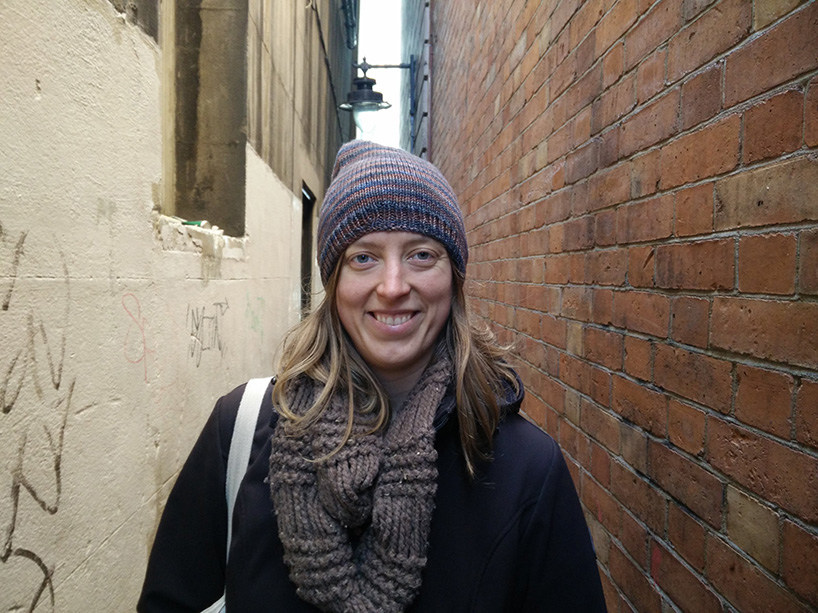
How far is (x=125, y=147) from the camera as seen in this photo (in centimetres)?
202

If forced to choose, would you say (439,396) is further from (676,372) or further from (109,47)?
(109,47)

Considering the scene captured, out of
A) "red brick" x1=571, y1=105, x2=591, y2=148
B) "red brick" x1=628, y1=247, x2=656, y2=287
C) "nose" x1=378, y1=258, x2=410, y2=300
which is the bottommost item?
"nose" x1=378, y1=258, x2=410, y2=300

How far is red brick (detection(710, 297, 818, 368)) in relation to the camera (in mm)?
1094

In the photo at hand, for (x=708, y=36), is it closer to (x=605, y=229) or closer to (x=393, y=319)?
(x=605, y=229)

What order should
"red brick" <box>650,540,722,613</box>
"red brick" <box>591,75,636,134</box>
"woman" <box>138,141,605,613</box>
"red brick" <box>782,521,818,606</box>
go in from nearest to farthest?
"red brick" <box>782,521,818,606</box> < "woman" <box>138,141,605,613</box> < "red brick" <box>650,540,722,613</box> < "red brick" <box>591,75,636,134</box>

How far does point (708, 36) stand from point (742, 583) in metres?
1.24

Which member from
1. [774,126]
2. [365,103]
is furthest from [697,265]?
[365,103]

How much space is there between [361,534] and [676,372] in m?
0.89

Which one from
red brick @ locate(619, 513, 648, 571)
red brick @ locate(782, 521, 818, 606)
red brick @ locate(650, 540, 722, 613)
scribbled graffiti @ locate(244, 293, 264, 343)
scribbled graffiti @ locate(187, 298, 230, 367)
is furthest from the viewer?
scribbled graffiti @ locate(244, 293, 264, 343)

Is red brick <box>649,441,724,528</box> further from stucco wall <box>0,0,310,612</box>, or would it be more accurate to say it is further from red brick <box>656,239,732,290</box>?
stucco wall <box>0,0,310,612</box>

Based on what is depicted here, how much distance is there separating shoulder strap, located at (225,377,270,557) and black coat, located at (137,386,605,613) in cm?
1

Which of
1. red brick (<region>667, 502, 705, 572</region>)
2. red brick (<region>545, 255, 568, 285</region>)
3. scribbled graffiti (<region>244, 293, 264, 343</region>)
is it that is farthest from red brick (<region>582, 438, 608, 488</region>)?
scribbled graffiti (<region>244, 293, 264, 343</region>)

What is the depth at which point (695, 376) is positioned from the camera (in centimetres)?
147

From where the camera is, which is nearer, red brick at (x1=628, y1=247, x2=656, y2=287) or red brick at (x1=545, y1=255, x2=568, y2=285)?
red brick at (x1=628, y1=247, x2=656, y2=287)
